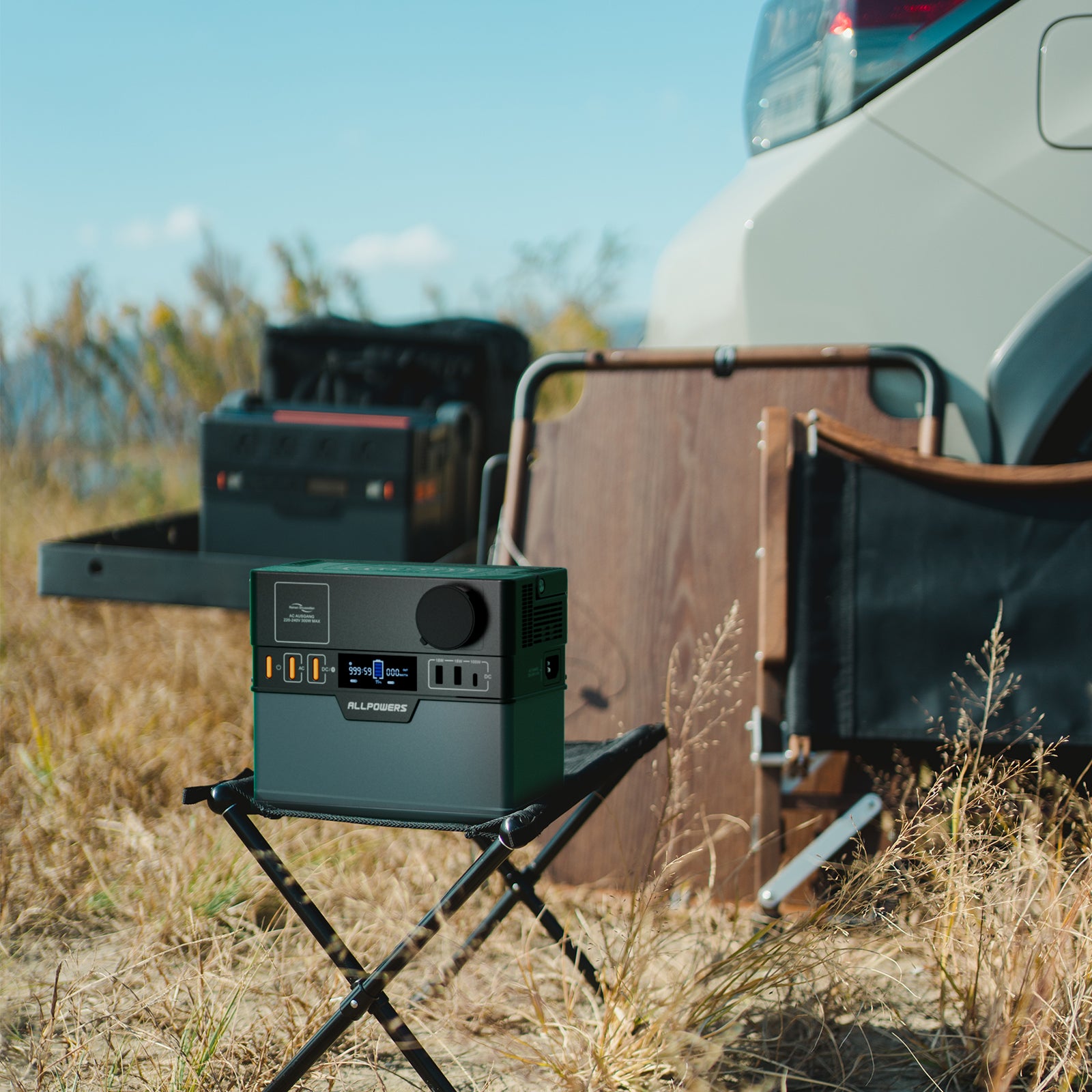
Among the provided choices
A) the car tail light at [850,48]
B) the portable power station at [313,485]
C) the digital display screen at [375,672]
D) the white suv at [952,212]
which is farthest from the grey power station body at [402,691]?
the portable power station at [313,485]

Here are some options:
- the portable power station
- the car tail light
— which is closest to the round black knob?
the car tail light

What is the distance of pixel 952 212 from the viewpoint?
2.56 metres

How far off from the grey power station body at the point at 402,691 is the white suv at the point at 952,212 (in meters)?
1.24

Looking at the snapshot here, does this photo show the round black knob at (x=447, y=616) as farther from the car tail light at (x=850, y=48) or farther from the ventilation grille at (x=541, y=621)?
the car tail light at (x=850, y=48)

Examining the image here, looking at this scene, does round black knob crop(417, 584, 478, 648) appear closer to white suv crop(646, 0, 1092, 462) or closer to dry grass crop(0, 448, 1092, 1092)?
dry grass crop(0, 448, 1092, 1092)

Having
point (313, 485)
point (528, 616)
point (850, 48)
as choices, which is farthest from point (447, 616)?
point (313, 485)

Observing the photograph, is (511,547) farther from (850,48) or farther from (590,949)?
(850,48)

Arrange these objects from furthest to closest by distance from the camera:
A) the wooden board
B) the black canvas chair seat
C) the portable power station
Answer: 1. the portable power station
2. the wooden board
3. the black canvas chair seat

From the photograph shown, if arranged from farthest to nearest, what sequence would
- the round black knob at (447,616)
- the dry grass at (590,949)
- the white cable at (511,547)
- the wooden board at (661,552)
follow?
the white cable at (511,547) → the wooden board at (661,552) → the dry grass at (590,949) → the round black knob at (447,616)

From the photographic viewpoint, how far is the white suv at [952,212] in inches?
98.3

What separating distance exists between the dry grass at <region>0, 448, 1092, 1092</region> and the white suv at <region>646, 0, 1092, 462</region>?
609mm

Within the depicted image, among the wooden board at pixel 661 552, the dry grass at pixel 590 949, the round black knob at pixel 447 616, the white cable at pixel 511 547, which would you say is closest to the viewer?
the round black knob at pixel 447 616

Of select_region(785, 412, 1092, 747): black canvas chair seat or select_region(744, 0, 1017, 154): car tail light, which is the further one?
select_region(744, 0, 1017, 154): car tail light

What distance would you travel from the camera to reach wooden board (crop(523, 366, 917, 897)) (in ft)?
8.96
